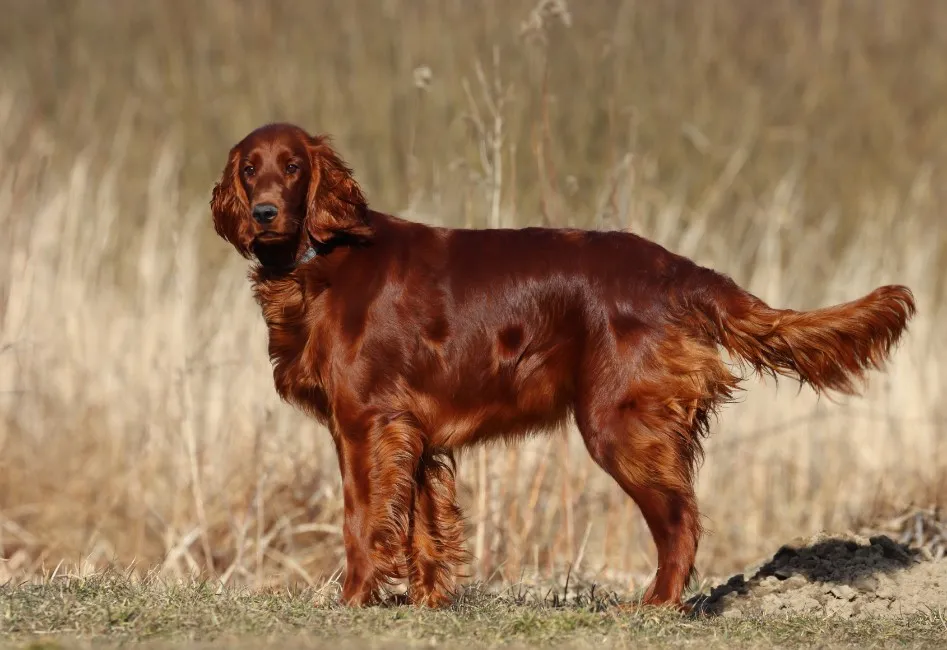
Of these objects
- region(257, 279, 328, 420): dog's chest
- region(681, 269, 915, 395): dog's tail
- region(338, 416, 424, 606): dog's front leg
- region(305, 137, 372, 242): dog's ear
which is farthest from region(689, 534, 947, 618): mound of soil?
region(305, 137, 372, 242): dog's ear

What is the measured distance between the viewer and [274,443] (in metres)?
6.26

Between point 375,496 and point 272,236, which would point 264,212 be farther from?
point 375,496

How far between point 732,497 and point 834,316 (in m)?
3.03

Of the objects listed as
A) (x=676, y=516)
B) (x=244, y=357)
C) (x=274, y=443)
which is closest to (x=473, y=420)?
(x=676, y=516)

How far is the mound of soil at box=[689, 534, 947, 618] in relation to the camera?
4.16 meters

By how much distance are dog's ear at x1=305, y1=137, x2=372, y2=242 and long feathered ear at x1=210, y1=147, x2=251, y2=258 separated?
0.20 meters

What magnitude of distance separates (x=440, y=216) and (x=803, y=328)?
9.29 ft

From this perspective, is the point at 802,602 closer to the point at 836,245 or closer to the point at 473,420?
the point at 473,420

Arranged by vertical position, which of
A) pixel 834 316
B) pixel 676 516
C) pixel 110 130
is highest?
pixel 110 130

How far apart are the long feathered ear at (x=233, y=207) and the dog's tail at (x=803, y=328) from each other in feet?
4.49

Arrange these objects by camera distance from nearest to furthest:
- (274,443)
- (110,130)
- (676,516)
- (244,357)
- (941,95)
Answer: (676,516) → (274,443) → (244,357) → (110,130) → (941,95)

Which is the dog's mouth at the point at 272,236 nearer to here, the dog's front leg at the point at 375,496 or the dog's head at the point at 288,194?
the dog's head at the point at 288,194

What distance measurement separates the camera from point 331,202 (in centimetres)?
402

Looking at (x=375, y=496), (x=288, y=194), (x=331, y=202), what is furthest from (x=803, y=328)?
(x=288, y=194)
